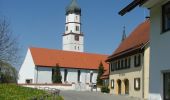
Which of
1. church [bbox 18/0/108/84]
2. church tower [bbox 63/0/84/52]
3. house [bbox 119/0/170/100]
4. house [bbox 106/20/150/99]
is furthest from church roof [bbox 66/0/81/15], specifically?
house [bbox 119/0/170/100]

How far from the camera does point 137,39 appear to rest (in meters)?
50.0

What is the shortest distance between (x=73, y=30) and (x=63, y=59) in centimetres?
5947

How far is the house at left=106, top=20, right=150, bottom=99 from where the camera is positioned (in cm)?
4578

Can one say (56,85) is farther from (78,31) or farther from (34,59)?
(78,31)

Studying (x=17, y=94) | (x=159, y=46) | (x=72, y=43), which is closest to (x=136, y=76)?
(x=17, y=94)

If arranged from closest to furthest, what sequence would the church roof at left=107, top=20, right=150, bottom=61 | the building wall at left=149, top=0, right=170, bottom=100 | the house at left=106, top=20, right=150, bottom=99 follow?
the building wall at left=149, top=0, right=170, bottom=100 → the house at left=106, top=20, right=150, bottom=99 → the church roof at left=107, top=20, right=150, bottom=61

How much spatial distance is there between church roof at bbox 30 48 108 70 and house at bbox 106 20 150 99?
40.3 meters

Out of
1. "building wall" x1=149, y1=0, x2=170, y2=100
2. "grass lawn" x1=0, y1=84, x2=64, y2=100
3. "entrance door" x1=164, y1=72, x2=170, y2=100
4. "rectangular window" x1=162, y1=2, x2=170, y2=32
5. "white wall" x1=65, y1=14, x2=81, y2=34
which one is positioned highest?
"white wall" x1=65, y1=14, x2=81, y2=34

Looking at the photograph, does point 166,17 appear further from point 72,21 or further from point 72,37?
point 72,37

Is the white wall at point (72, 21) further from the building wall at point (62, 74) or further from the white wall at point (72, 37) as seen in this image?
the building wall at point (62, 74)

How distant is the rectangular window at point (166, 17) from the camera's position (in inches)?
648

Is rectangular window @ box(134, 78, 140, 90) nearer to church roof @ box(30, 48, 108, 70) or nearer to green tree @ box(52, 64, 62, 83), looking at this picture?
green tree @ box(52, 64, 62, 83)

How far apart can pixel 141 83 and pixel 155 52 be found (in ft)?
97.1

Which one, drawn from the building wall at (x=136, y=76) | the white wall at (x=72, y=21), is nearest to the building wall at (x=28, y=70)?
the building wall at (x=136, y=76)
